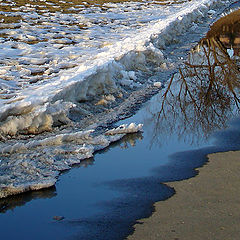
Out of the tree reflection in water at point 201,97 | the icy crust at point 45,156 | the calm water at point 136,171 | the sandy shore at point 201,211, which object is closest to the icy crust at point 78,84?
the icy crust at point 45,156

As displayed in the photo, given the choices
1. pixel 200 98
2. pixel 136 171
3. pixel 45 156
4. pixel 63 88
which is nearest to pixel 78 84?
pixel 63 88

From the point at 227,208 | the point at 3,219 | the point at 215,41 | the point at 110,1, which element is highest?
the point at 110,1

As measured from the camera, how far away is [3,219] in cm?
337

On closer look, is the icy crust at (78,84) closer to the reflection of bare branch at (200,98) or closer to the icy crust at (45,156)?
the icy crust at (45,156)

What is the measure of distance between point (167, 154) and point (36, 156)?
128 centimetres

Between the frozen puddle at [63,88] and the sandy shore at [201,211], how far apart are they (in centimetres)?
108

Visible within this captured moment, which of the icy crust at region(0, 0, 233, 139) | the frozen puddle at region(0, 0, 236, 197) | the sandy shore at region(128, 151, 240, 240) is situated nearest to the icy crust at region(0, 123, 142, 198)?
the frozen puddle at region(0, 0, 236, 197)

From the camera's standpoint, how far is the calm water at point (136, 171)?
10.6 feet

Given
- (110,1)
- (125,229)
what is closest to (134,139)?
(125,229)

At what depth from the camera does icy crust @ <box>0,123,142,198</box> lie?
3879 millimetres

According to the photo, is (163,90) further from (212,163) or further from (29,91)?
(212,163)

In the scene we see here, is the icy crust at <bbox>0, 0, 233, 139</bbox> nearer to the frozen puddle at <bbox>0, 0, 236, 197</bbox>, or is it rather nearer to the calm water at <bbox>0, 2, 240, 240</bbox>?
the frozen puddle at <bbox>0, 0, 236, 197</bbox>

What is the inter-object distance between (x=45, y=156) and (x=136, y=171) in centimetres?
93

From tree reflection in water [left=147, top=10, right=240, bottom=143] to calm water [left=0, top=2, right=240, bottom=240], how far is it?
0.01 meters
